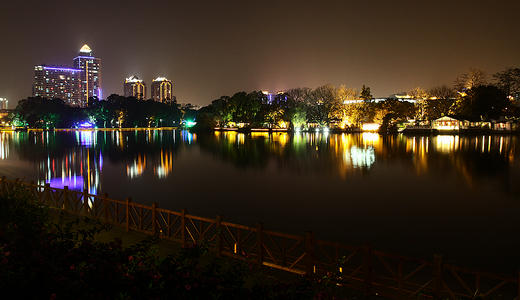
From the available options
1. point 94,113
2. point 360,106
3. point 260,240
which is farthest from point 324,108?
point 260,240

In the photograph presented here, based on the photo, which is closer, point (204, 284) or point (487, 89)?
point (204, 284)

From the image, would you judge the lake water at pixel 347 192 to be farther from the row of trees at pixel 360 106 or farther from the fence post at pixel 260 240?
the row of trees at pixel 360 106

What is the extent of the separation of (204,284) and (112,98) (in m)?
143

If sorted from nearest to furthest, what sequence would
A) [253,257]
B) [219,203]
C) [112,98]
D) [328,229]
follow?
[253,257], [328,229], [219,203], [112,98]

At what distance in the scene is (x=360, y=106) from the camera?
100938mm

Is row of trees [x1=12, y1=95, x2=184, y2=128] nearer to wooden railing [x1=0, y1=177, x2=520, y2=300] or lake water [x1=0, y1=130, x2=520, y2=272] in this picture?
lake water [x1=0, y1=130, x2=520, y2=272]

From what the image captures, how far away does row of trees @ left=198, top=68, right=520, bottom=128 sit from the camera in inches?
3489

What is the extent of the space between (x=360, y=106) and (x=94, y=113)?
9346 cm

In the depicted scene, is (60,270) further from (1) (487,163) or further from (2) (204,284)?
(1) (487,163)

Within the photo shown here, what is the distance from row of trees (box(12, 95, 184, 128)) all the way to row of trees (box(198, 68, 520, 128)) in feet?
123

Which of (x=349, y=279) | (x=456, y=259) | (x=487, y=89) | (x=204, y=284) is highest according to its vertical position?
(x=487, y=89)

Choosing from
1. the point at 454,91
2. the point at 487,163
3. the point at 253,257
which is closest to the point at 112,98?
the point at 454,91

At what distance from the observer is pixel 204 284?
5.09m

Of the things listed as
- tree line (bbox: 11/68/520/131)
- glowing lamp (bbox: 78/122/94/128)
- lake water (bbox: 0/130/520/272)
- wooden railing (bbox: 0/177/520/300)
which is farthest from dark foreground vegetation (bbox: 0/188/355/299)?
glowing lamp (bbox: 78/122/94/128)
